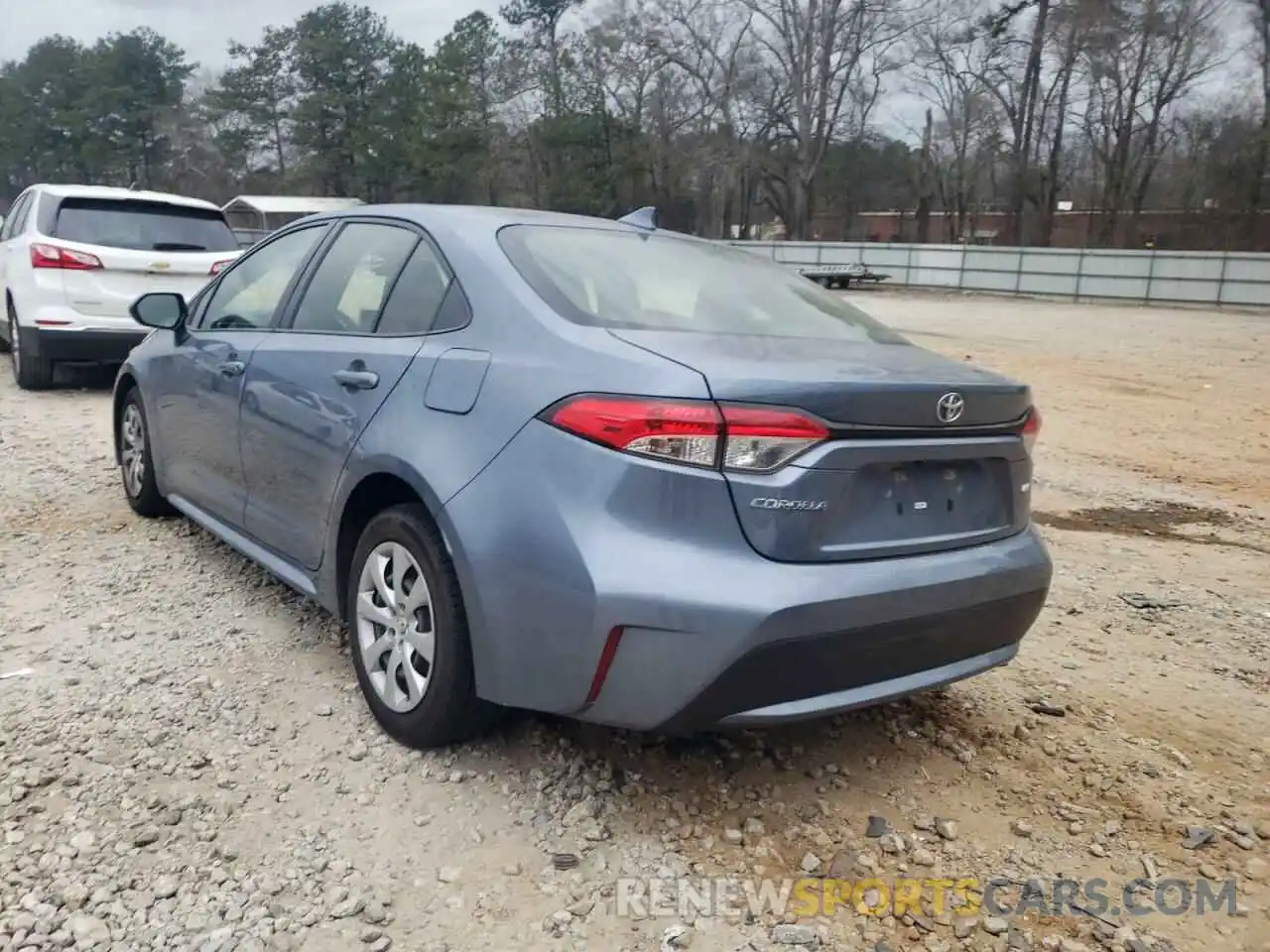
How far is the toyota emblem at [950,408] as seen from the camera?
2.64 m

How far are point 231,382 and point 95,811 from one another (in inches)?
69.6

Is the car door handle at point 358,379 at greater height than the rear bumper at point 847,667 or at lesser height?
greater

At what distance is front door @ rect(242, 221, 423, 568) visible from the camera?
10.4 feet

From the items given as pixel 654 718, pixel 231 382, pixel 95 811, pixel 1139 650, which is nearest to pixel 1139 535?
pixel 1139 650

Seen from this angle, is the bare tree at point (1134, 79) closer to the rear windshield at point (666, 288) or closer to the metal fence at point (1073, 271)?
the metal fence at point (1073, 271)

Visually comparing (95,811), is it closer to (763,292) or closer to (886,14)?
(763,292)

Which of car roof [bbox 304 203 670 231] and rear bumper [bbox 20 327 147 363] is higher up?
car roof [bbox 304 203 670 231]

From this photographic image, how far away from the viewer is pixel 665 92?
162ft

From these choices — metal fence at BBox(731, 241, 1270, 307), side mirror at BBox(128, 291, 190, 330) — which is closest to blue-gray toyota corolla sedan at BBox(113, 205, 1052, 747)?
side mirror at BBox(128, 291, 190, 330)

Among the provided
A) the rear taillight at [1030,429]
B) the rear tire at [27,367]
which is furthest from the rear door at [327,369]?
the rear tire at [27,367]

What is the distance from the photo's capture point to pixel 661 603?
7.75 ft

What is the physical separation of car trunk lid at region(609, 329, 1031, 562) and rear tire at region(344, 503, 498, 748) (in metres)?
0.83

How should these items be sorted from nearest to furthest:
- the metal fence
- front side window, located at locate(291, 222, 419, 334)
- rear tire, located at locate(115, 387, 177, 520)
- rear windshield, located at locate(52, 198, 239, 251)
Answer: front side window, located at locate(291, 222, 419, 334), rear tire, located at locate(115, 387, 177, 520), rear windshield, located at locate(52, 198, 239, 251), the metal fence

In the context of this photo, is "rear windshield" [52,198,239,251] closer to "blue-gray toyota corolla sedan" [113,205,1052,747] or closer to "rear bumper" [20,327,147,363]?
"rear bumper" [20,327,147,363]
